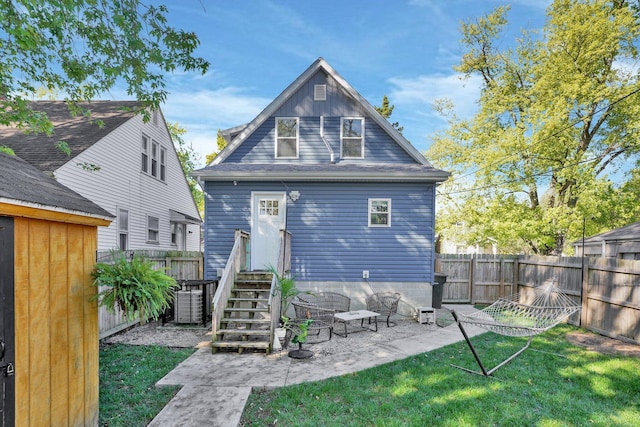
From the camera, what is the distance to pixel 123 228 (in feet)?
39.5

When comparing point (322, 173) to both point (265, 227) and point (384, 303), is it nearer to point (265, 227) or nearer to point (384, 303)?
point (265, 227)

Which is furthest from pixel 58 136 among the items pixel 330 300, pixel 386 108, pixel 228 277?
pixel 386 108

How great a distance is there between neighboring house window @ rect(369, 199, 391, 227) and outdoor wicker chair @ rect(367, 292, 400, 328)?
76.6 inches

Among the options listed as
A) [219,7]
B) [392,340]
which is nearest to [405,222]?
[392,340]

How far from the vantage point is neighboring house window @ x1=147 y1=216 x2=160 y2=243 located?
1378 cm

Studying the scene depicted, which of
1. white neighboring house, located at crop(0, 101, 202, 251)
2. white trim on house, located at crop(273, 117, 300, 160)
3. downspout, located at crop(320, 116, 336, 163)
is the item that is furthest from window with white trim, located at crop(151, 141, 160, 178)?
downspout, located at crop(320, 116, 336, 163)

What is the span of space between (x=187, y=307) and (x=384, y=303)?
5.05 meters

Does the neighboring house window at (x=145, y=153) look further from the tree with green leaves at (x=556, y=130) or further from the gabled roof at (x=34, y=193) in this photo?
the tree with green leaves at (x=556, y=130)

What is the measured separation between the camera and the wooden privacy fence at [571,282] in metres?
Answer: 6.62

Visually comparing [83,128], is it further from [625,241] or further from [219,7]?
[625,241]

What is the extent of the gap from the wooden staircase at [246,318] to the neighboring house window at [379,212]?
130 inches

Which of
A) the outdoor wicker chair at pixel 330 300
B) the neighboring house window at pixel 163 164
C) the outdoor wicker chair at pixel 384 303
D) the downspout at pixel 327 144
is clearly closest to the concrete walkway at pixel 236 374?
the outdoor wicker chair at pixel 384 303

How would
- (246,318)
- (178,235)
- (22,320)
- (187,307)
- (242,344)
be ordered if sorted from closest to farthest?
(22,320) < (242,344) < (246,318) < (187,307) < (178,235)

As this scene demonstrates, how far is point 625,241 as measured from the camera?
11.5 meters
